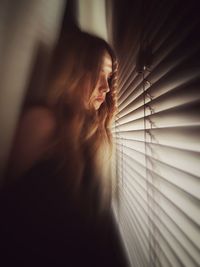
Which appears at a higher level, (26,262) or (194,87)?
(194,87)

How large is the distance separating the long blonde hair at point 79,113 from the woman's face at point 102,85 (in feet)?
0.06

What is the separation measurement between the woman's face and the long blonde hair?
0.02 metres

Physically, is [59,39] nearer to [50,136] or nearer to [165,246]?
[50,136]

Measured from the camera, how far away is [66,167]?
1284 mm

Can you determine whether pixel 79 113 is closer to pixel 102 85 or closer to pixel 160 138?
pixel 102 85

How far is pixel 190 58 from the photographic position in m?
0.76

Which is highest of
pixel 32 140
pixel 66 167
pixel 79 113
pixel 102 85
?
pixel 102 85

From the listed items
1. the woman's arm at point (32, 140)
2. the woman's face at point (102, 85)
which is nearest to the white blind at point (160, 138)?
the woman's face at point (102, 85)

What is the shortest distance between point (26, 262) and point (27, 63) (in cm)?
88

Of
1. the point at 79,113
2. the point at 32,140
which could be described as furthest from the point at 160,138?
the point at 32,140

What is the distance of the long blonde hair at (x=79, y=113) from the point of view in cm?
128

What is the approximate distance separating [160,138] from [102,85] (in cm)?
49

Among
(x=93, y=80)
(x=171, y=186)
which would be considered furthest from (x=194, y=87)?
(x=93, y=80)

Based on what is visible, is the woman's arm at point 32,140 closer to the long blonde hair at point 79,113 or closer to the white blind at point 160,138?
the long blonde hair at point 79,113
